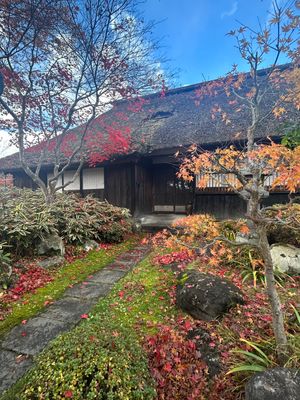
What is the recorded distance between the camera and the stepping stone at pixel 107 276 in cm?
409

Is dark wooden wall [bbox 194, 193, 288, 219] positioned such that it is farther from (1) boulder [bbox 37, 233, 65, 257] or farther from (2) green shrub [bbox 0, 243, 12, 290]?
(2) green shrub [bbox 0, 243, 12, 290]

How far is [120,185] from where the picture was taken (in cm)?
891

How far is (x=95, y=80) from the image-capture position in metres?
6.18

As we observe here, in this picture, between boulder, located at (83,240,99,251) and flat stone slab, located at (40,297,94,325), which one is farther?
boulder, located at (83,240,99,251)

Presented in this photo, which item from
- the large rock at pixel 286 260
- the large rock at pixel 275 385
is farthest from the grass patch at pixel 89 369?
the large rock at pixel 286 260

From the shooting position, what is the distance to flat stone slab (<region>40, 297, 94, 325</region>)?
292cm

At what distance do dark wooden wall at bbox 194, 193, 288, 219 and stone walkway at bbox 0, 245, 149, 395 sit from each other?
4608 millimetres

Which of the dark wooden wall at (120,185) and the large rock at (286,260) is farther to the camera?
the dark wooden wall at (120,185)

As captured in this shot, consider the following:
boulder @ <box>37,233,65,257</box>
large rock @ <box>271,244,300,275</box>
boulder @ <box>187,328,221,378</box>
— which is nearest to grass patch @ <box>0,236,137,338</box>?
boulder @ <box>37,233,65,257</box>

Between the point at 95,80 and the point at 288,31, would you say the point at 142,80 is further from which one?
the point at 288,31

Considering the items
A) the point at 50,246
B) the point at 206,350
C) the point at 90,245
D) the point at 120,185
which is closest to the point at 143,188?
the point at 120,185

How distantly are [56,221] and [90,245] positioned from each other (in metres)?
1.07

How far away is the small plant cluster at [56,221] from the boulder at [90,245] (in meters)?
0.13

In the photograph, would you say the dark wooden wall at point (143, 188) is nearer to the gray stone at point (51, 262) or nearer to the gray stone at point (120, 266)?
the gray stone at point (120, 266)
